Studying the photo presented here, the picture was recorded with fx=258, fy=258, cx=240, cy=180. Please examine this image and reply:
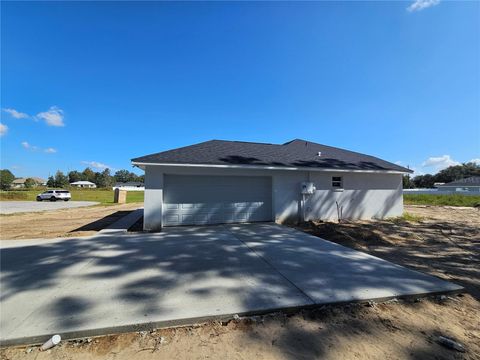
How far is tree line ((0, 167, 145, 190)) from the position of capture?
226 feet

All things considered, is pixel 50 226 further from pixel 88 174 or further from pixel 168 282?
pixel 88 174

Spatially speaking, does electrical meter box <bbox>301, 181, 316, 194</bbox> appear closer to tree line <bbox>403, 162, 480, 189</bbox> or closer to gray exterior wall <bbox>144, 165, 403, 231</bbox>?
gray exterior wall <bbox>144, 165, 403, 231</bbox>

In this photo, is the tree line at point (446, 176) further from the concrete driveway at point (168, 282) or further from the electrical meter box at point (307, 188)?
the concrete driveway at point (168, 282)

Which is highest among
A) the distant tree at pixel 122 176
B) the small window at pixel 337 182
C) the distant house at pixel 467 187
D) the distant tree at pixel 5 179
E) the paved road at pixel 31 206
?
the distant tree at pixel 122 176

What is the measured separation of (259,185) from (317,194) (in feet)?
9.06

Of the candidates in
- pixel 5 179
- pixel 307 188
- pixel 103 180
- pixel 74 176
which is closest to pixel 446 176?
pixel 307 188

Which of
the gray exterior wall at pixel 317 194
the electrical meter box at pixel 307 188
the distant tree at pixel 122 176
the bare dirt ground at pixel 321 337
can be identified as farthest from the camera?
the distant tree at pixel 122 176

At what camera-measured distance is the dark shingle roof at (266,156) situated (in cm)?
1001

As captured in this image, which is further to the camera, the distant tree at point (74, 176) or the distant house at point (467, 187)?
the distant tree at point (74, 176)

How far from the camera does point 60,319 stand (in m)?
3.06

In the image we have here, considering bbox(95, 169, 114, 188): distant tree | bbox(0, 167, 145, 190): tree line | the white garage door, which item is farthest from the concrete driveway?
bbox(95, 169, 114, 188): distant tree

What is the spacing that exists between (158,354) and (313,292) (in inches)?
87.9

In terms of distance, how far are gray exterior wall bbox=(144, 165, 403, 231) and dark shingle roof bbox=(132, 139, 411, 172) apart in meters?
0.37

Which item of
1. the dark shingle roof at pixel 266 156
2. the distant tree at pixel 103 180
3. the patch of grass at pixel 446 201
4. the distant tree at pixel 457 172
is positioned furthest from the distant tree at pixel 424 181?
the distant tree at pixel 103 180
